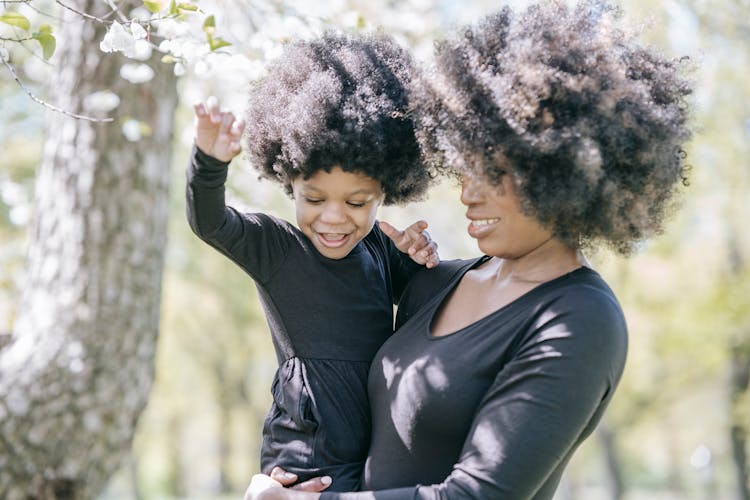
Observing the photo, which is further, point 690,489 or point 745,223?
point 690,489

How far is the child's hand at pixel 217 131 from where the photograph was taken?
2143 millimetres

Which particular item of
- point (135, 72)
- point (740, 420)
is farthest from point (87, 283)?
point (740, 420)

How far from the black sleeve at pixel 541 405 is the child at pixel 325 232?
484mm

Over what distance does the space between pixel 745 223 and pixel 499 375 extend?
1345cm

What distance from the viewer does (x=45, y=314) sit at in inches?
156

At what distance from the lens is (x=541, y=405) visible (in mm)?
1927

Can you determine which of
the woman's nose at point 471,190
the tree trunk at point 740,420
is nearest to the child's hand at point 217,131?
the woman's nose at point 471,190

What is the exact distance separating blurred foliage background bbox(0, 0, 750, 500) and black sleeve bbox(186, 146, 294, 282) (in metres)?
0.74

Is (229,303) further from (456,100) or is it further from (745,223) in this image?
(456,100)

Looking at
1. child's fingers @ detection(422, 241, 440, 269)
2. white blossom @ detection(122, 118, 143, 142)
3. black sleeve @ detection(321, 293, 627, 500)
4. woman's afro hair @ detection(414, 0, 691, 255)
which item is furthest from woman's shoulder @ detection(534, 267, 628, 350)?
white blossom @ detection(122, 118, 143, 142)

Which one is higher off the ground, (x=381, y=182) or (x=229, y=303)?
(x=381, y=182)

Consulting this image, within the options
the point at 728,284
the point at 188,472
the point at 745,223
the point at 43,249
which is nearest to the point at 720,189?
the point at 745,223

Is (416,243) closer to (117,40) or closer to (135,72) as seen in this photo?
(117,40)

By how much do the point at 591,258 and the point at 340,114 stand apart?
0.82 metres
